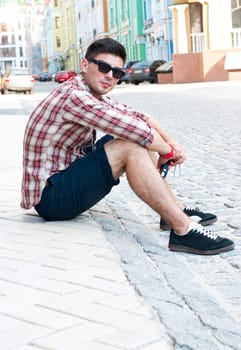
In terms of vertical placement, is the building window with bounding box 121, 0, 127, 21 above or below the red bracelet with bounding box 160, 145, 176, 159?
above

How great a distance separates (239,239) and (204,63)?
27.7 metres

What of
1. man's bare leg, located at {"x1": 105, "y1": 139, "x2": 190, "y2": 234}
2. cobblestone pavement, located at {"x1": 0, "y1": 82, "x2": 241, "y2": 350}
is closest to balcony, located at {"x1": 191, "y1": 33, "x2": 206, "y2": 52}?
cobblestone pavement, located at {"x1": 0, "y1": 82, "x2": 241, "y2": 350}

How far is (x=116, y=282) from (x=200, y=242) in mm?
761

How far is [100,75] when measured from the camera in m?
4.21

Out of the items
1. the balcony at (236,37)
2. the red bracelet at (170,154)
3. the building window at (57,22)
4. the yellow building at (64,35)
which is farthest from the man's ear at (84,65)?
the building window at (57,22)

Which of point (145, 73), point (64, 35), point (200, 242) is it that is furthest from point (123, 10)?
point (200, 242)

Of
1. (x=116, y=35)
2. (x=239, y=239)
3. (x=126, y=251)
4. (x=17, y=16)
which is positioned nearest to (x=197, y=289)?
(x=126, y=251)

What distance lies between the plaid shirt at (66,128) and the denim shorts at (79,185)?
0.07 meters

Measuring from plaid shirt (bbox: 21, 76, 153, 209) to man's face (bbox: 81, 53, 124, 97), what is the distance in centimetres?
5

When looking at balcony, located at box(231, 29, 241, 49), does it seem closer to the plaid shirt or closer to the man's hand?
the plaid shirt

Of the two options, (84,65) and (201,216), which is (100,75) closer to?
(84,65)

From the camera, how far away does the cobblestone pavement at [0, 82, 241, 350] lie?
8.87ft

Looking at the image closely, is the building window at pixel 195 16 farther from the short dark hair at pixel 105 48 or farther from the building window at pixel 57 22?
the building window at pixel 57 22

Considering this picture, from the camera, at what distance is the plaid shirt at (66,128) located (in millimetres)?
4082
